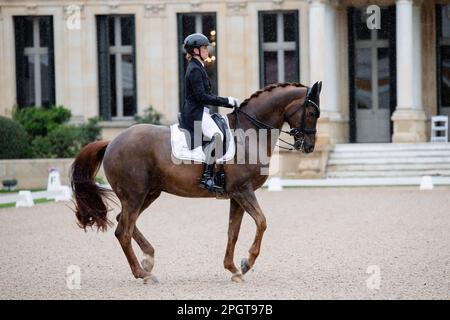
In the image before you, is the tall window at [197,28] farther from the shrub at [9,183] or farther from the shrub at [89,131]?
the shrub at [9,183]

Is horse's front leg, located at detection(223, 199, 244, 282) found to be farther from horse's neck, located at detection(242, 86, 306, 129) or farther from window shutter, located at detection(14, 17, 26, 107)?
window shutter, located at detection(14, 17, 26, 107)

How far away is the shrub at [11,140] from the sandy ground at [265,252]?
5.80m

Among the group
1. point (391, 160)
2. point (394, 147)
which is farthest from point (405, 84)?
point (391, 160)

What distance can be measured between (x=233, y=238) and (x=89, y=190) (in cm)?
167

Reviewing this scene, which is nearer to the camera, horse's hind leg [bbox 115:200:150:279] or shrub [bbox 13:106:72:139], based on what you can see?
horse's hind leg [bbox 115:200:150:279]

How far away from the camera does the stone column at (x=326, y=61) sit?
31312 millimetres

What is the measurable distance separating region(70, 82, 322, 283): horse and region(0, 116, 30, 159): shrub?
1661cm

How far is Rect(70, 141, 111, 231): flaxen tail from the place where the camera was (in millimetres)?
11648

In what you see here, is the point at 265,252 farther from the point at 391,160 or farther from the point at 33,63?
the point at 33,63

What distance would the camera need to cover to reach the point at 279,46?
111 ft

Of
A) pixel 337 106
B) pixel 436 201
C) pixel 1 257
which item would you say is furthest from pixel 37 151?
pixel 1 257

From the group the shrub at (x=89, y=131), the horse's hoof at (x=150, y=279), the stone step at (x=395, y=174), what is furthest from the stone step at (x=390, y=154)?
the horse's hoof at (x=150, y=279)

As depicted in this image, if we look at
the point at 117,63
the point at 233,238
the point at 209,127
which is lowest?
the point at 233,238

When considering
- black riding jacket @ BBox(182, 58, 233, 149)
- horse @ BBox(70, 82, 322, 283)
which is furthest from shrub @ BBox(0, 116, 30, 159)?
black riding jacket @ BBox(182, 58, 233, 149)
